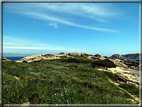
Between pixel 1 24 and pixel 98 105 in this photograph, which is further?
pixel 1 24

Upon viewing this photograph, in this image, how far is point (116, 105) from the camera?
7102mm

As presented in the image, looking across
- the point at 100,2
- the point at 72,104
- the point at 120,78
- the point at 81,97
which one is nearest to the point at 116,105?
the point at 81,97

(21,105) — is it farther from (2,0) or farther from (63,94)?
(2,0)

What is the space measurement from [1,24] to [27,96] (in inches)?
218

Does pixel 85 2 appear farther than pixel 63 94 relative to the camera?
Yes

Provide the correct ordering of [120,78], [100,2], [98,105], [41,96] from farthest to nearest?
[120,78]
[100,2]
[41,96]
[98,105]

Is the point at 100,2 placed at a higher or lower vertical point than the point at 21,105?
higher

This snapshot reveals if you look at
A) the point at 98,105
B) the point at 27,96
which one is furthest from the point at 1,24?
the point at 98,105

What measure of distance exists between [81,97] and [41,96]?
Result: 9.28ft

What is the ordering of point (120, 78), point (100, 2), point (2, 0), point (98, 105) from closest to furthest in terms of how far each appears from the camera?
point (98, 105)
point (2, 0)
point (100, 2)
point (120, 78)

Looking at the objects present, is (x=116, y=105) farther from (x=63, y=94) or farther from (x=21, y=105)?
(x=21, y=105)

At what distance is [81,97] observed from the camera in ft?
25.1

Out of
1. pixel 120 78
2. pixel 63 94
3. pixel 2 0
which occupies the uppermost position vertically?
pixel 2 0

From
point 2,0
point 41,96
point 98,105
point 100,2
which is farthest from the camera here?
point 100,2
